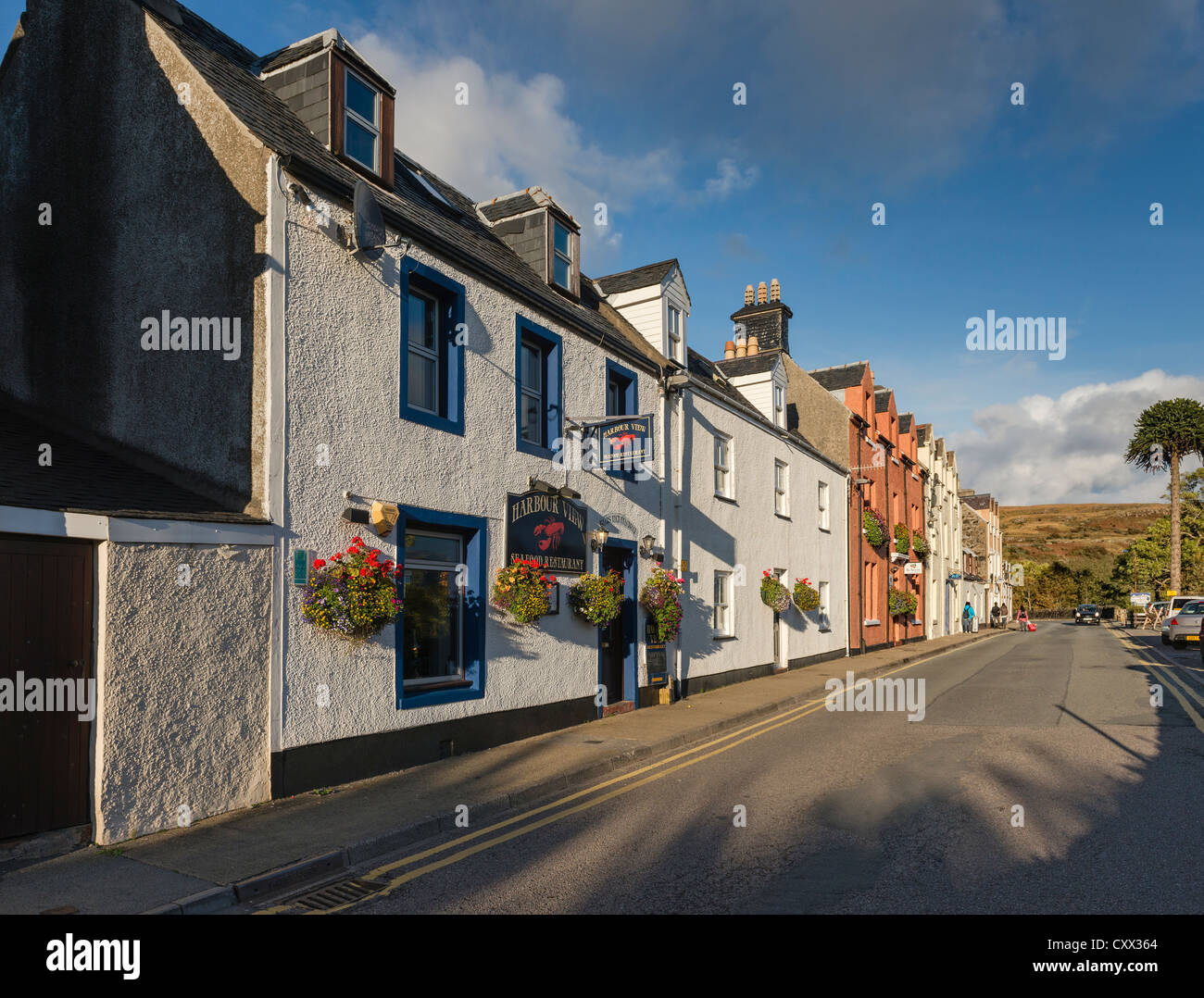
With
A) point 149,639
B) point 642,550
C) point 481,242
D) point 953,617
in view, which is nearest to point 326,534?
point 149,639

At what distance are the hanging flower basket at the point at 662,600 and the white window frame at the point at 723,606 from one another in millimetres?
3165

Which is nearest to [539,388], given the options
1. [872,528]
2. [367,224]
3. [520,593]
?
[520,593]

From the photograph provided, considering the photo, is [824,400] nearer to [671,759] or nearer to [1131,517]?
[671,759]

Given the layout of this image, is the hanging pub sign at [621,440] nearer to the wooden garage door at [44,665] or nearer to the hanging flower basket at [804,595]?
the wooden garage door at [44,665]

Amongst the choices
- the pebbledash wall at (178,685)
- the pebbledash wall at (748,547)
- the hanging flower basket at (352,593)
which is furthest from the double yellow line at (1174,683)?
the pebbledash wall at (178,685)

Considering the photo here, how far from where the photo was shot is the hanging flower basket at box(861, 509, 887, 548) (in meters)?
29.1

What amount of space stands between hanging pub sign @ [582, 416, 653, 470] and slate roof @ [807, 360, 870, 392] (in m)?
19.5

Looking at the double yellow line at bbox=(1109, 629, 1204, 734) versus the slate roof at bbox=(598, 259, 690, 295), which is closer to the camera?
the double yellow line at bbox=(1109, 629, 1204, 734)

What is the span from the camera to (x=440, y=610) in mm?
10070

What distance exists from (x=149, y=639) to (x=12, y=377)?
595 cm

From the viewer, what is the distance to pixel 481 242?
12484mm

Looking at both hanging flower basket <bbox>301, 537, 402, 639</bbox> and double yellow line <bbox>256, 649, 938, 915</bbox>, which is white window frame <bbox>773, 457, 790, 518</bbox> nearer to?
double yellow line <bbox>256, 649, 938, 915</bbox>

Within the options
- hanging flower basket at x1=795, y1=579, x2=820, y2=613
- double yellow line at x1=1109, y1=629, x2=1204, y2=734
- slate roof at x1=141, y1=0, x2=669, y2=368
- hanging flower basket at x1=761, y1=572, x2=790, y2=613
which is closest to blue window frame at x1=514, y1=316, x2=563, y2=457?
slate roof at x1=141, y1=0, x2=669, y2=368

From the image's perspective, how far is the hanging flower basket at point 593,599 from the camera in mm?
12195
